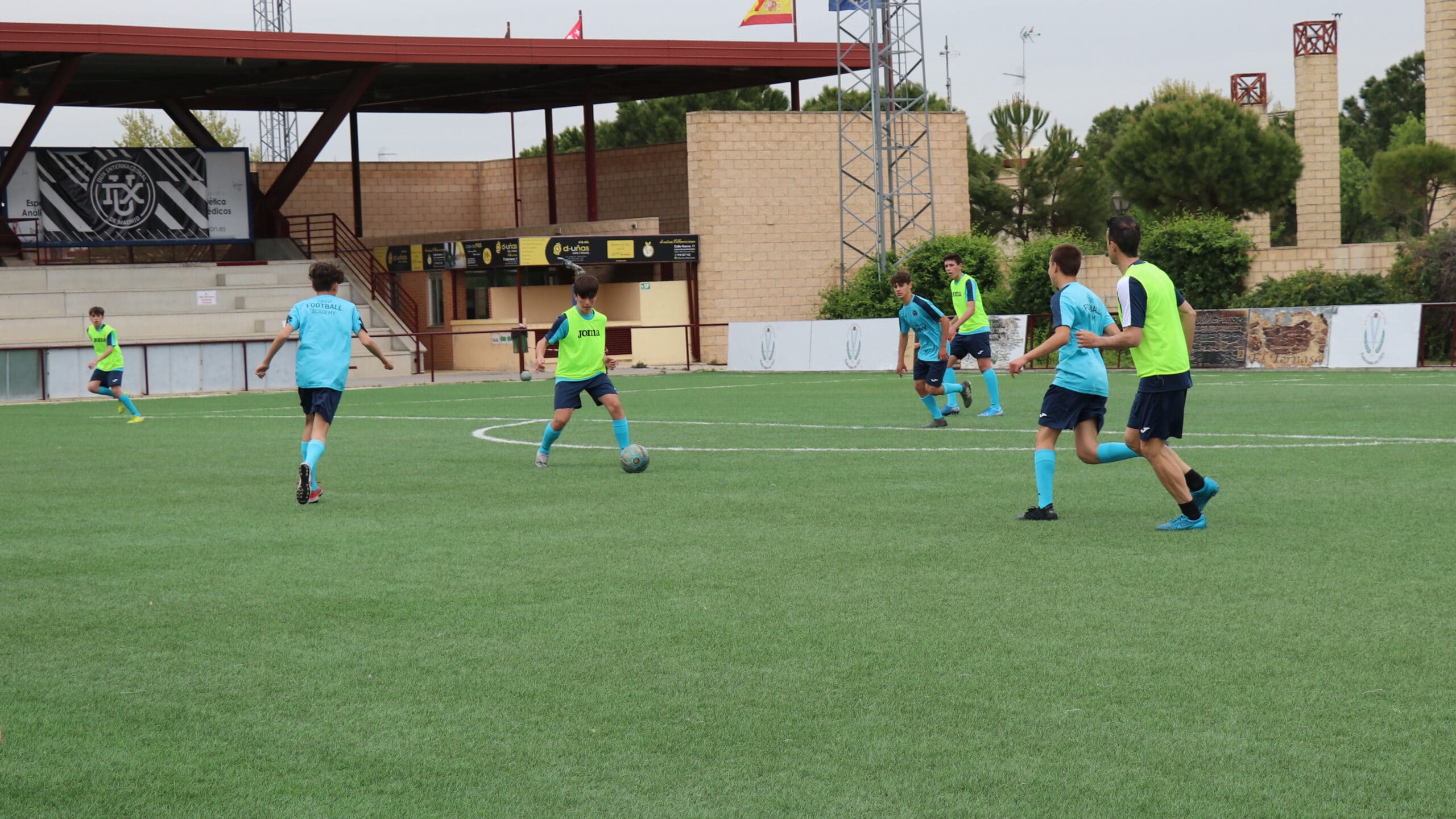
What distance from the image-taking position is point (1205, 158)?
160 feet

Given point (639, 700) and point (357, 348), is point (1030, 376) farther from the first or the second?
point (639, 700)

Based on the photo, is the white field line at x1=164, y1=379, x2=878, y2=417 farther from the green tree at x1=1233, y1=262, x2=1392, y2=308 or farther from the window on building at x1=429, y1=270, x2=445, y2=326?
the window on building at x1=429, y1=270, x2=445, y2=326

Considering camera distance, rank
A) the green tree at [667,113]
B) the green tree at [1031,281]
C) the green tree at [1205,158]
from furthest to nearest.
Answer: the green tree at [667,113] < the green tree at [1205,158] < the green tree at [1031,281]

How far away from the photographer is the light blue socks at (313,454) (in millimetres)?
11172

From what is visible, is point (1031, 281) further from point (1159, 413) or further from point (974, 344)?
point (1159, 413)

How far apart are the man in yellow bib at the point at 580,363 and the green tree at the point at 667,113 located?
184 ft

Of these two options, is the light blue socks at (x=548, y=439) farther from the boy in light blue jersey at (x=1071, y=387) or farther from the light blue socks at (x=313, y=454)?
the boy in light blue jersey at (x=1071, y=387)

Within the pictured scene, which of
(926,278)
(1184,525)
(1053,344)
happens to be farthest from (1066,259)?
(926,278)

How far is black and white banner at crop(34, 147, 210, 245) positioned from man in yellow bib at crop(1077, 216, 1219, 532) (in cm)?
3972

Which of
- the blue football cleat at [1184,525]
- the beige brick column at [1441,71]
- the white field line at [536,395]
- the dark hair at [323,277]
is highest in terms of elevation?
the beige brick column at [1441,71]

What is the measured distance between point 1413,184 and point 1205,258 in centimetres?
1968

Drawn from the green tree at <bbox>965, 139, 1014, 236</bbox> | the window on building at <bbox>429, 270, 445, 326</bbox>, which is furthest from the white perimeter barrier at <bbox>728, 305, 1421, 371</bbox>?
the green tree at <bbox>965, 139, 1014, 236</bbox>

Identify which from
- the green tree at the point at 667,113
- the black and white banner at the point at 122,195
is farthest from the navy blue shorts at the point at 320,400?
the green tree at the point at 667,113

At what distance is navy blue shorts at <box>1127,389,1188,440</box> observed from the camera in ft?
28.3
